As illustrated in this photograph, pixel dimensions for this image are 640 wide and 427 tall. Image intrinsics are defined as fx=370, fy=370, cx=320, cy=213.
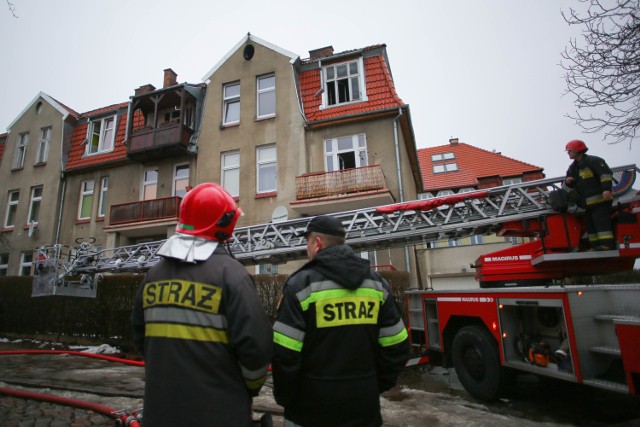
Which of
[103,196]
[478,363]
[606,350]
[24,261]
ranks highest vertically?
[103,196]

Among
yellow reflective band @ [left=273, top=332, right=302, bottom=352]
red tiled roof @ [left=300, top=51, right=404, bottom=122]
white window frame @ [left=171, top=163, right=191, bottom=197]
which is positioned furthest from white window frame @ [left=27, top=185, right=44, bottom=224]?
yellow reflective band @ [left=273, top=332, right=302, bottom=352]

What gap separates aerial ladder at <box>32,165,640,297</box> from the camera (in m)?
5.18

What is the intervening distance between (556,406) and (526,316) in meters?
1.22

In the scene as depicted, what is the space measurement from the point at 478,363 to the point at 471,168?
2391 cm

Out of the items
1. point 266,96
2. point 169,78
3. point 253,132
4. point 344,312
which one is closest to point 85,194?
point 169,78

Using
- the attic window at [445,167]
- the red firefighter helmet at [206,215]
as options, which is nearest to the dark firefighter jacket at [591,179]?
the red firefighter helmet at [206,215]

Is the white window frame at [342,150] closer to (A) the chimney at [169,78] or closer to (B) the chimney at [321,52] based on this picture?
(B) the chimney at [321,52]

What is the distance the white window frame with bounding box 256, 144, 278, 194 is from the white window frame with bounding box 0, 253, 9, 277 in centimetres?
1460

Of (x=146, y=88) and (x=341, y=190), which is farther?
(x=146, y=88)

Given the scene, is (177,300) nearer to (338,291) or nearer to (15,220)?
(338,291)

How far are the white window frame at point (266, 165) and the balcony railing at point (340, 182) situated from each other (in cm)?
183

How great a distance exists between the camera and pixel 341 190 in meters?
13.5

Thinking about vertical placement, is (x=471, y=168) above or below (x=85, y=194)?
above

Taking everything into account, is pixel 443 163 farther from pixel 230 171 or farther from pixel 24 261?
pixel 24 261
